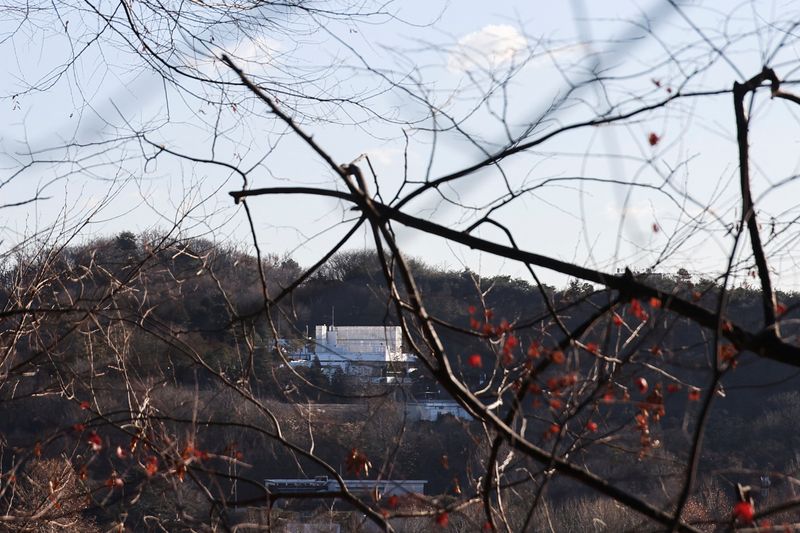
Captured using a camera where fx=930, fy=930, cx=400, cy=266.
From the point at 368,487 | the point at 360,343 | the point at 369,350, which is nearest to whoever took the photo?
the point at 368,487

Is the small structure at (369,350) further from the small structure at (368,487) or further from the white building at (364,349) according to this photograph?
the small structure at (368,487)

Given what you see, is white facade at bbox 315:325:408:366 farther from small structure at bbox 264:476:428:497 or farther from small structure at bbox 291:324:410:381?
small structure at bbox 264:476:428:497

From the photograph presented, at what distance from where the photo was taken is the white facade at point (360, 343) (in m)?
3.04

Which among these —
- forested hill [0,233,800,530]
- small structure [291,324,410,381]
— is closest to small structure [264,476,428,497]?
forested hill [0,233,800,530]

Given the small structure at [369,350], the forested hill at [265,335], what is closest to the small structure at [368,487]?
the forested hill at [265,335]

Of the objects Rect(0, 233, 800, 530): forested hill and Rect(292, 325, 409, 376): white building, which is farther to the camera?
Rect(292, 325, 409, 376): white building

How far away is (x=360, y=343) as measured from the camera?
248 inches

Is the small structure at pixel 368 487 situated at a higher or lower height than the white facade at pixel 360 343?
lower

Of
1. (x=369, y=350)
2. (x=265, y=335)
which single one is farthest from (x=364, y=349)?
(x=265, y=335)

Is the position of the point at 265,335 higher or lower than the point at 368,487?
higher

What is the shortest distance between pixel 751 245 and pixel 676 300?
286 mm

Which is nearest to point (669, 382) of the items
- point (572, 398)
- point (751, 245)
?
point (572, 398)

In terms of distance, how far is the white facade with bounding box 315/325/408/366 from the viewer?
304 cm

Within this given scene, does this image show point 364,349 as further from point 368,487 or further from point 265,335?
point 368,487
